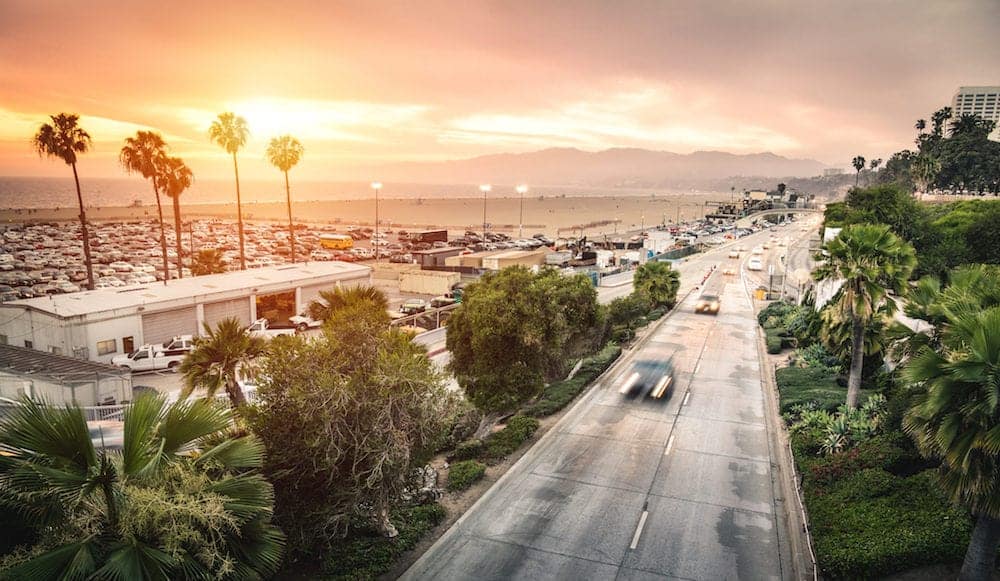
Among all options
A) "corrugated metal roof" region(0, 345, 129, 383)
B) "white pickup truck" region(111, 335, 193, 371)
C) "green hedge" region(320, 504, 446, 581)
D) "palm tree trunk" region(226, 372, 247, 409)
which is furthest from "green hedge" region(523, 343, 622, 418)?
"white pickup truck" region(111, 335, 193, 371)

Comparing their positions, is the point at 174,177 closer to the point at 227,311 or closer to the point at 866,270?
the point at 227,311

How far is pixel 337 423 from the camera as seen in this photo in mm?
11438

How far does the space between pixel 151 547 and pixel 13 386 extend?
874 inches

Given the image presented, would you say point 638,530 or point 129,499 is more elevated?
point 129,499

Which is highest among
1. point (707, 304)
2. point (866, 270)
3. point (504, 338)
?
point (866, 270)

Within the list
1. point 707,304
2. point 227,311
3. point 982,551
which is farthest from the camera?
point 707,304

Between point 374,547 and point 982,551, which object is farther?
point 374,547

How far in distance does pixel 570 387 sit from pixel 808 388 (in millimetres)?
10386

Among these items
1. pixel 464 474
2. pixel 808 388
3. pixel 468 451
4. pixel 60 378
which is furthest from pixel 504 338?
pixel 60 378

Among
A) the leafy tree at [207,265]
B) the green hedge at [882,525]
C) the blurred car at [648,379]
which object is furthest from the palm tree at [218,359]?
the leafy tree at [207,265]

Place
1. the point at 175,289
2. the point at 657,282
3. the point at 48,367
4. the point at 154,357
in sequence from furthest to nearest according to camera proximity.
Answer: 1. the point at 657,282
2. the point at 175,289
3. the point at 154,357
4. the point at 48,367

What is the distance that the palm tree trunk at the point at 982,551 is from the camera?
10.5 metres

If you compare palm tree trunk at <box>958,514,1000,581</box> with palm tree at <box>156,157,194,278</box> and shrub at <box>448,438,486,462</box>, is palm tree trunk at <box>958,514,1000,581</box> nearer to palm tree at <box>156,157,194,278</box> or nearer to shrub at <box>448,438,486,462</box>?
shrub at <box>448,438,486,462</box>

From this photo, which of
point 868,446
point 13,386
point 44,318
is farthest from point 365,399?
→ point 44,318
